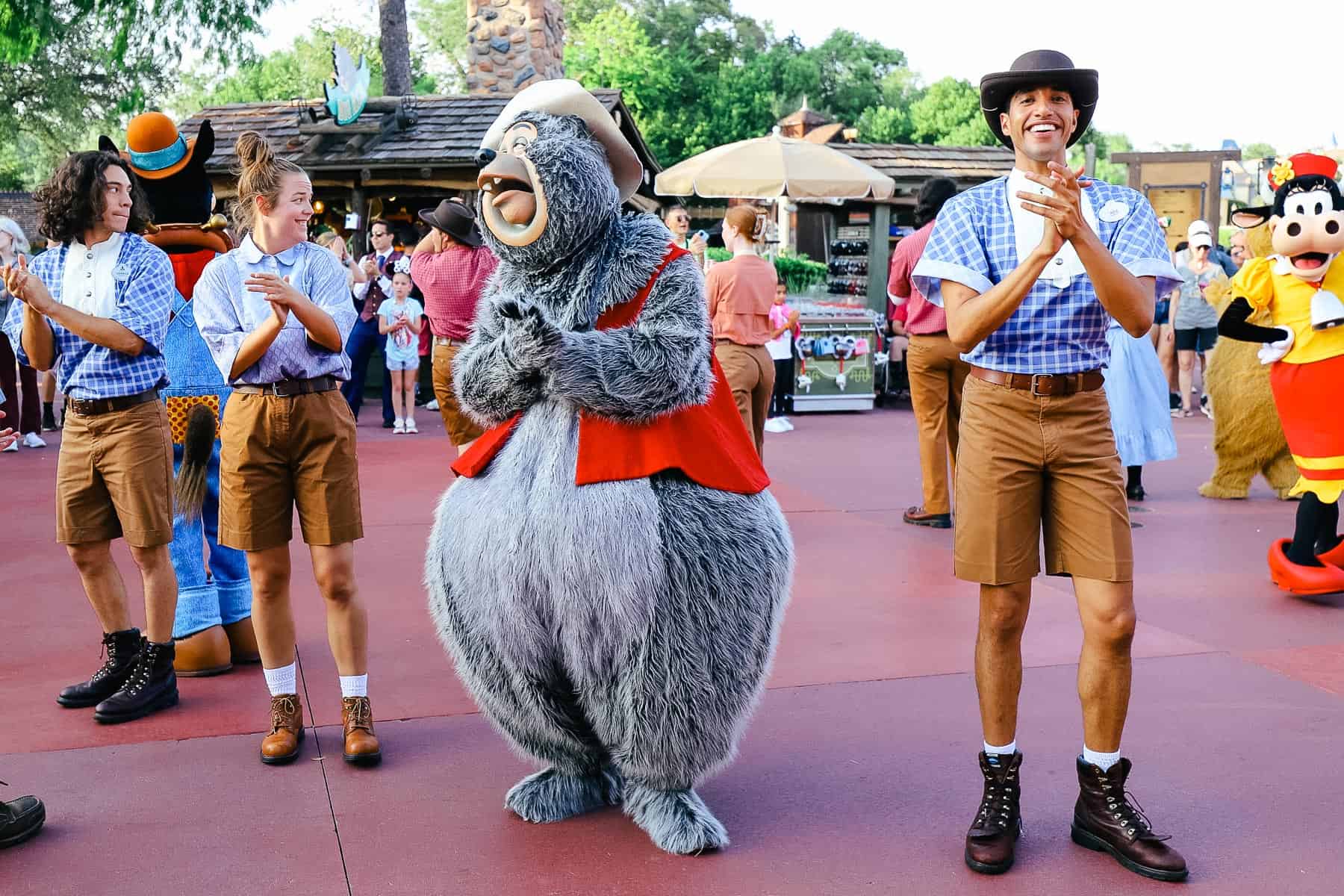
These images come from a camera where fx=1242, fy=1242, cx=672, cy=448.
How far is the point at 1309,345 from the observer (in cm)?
569

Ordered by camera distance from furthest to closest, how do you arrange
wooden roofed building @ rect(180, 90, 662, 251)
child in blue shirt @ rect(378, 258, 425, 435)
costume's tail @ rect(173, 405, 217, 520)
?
wooden roofed building @ rect(180, 90, 662, 251) → child in blue shirt @ rect(378, 258, 425, 435) → costume's tail @ rect(173, 405, 217, 520)

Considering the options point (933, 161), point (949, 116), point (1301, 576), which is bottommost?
point (1301, 576)

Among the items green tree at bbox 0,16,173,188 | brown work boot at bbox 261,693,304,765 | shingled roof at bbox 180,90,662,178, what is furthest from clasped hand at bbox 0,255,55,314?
green tree at bbox 0,16,173,188

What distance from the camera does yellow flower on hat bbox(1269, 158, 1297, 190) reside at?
565 cm

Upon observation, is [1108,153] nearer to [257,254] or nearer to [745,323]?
[745,323]

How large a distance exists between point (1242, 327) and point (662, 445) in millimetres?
3942

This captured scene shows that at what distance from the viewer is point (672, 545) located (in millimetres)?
2963

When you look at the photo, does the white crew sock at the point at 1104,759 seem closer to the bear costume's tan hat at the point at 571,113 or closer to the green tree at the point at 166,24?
the bear costume's tan hat at the point at 571,113

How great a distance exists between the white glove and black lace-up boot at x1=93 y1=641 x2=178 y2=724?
15.9 feet

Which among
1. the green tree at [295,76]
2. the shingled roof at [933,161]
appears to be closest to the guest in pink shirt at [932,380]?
the shingled roof at [933,161]

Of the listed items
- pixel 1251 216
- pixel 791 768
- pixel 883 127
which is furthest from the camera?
pixel 883 127

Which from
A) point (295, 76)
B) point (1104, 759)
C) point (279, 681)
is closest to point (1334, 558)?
point (1104, 759)

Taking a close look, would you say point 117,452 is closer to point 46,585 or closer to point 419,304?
point 46,585

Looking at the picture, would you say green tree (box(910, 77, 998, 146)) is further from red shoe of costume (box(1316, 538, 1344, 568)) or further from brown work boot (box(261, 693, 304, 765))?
brown work boot (box(261, 693, 304, 765))
